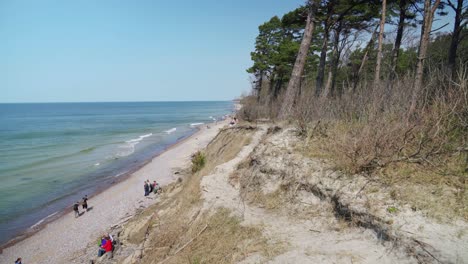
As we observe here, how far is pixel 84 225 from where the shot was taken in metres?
14.9

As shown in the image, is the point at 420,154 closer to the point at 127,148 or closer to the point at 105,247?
the point at 105,247

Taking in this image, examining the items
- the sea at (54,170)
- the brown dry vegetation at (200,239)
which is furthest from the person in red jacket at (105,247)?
the sea at (54,170)

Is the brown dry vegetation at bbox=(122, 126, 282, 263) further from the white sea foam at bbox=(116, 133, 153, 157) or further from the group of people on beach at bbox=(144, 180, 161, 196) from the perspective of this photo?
the white sea foam at bbox=(116, 133, 153, 157)

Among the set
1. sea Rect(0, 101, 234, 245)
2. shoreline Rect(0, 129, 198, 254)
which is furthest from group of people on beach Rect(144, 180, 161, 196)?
sea Rect(0, 101, 234, 245)

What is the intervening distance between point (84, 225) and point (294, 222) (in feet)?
47.6

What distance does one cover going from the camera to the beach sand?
1235cm

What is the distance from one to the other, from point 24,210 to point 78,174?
7693 mm

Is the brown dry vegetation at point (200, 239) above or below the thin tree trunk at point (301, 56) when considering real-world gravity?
below

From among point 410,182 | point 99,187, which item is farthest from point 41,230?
point 410,182

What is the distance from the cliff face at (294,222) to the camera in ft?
12.6

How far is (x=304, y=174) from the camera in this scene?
A: 6223mm

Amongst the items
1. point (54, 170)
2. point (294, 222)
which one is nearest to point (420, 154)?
point (294, 222)

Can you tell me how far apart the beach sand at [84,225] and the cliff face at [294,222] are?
589 centimetres

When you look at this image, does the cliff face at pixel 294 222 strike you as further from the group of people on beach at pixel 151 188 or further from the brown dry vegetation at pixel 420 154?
the group of people on beach at pixel 151 188
